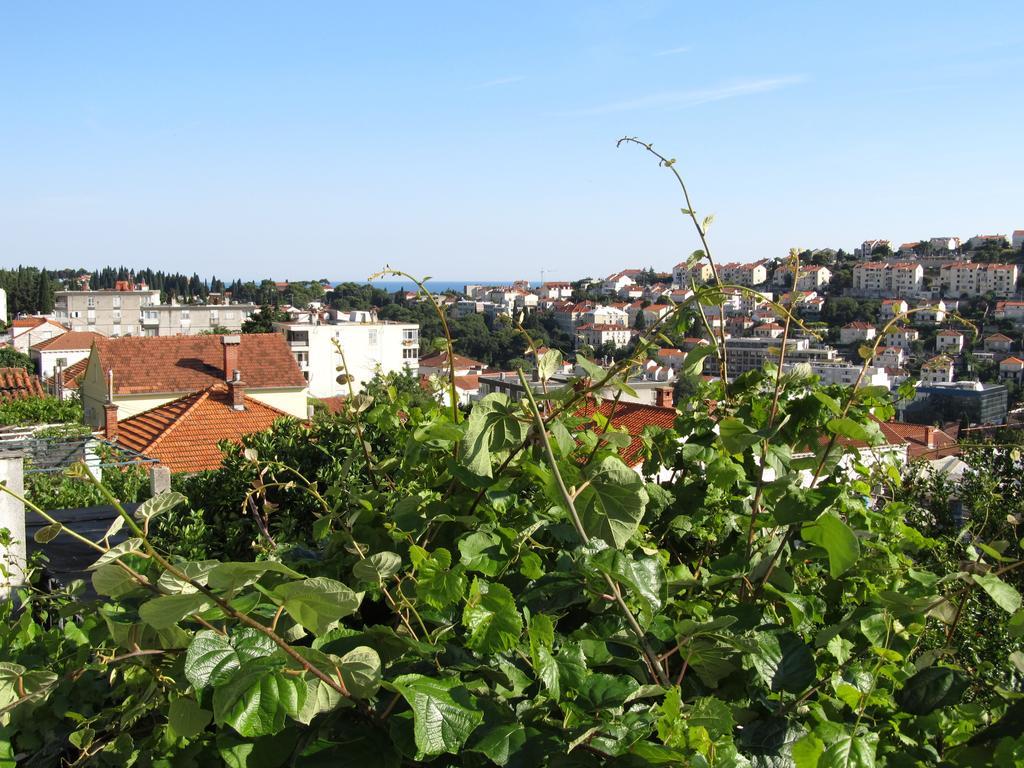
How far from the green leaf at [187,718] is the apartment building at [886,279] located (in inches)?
4998

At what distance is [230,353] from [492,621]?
22.3 m

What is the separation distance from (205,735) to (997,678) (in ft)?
5.58

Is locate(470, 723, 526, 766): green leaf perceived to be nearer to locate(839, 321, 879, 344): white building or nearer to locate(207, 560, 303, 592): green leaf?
locate(207, 560, 303, 592): green leaf

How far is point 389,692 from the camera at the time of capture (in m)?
1.20

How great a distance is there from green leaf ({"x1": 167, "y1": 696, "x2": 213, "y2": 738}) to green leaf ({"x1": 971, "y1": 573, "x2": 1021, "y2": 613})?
1.09 meters

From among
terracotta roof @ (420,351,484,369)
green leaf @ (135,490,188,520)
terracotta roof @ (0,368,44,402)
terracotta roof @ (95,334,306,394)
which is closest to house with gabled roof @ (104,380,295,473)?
terracotta roof @ (420,351,484,369)

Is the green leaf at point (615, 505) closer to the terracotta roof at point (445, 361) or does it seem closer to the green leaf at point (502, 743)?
the green leaf at point (502, 743)

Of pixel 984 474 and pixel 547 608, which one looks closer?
pixel 547 608

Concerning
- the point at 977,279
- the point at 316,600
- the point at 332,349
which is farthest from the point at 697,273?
the point at 977,279

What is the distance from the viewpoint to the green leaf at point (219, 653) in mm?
1017

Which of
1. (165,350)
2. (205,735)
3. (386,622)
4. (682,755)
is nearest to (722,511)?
(386,622)

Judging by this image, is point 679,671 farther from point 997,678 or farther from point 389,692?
point 997,678

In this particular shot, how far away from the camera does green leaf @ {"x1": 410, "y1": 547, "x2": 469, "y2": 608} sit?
51.1 inches

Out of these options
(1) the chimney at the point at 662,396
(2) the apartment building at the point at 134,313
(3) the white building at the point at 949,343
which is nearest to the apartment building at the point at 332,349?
(3) the white building at the point at 949,343
